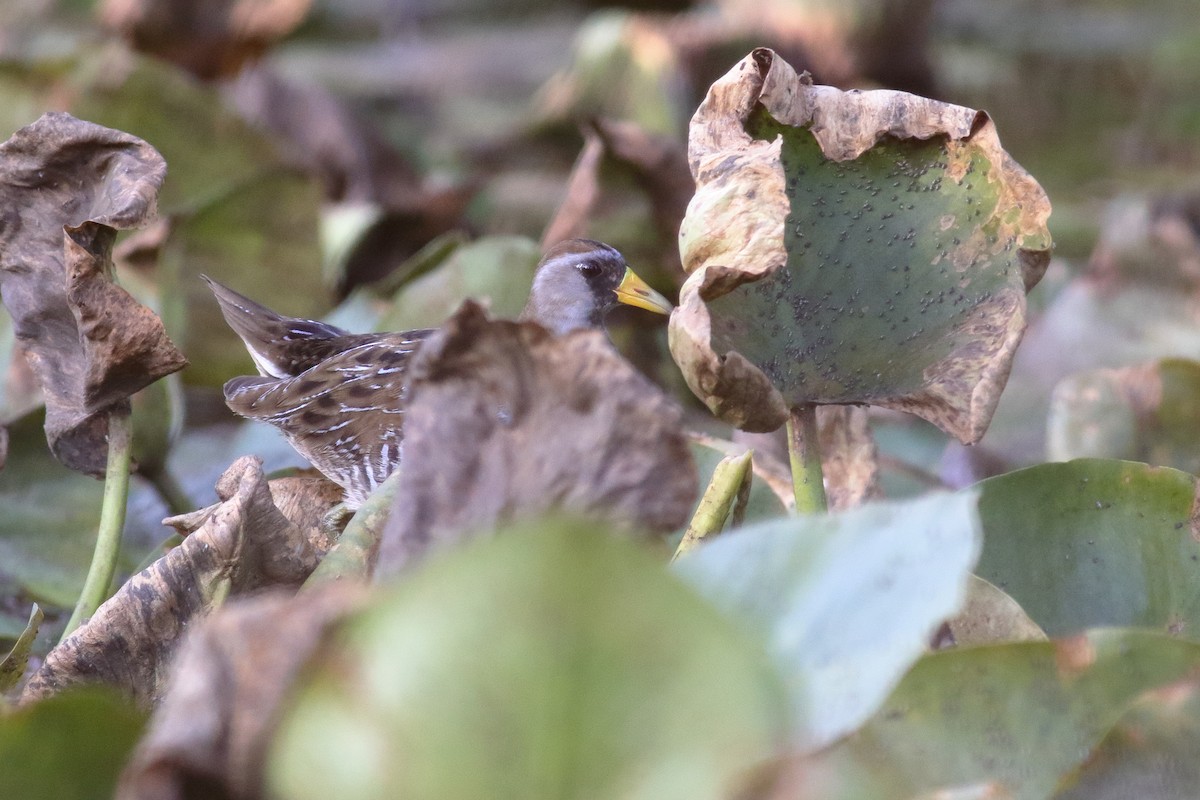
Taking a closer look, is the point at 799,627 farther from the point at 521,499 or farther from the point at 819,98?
the point at 819,98

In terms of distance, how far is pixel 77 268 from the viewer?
642 millimetres

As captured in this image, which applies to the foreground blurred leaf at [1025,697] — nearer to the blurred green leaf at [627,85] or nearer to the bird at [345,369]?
the bird at [345,369]

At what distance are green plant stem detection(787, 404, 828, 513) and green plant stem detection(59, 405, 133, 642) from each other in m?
0.32

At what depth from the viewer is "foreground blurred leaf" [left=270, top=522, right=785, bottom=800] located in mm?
361

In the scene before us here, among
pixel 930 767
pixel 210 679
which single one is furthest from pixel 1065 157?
pixel 210 679

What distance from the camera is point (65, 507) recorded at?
96cm

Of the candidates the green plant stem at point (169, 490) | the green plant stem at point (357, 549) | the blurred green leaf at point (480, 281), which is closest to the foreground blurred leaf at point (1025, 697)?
the green plant stem at point (357, 549)

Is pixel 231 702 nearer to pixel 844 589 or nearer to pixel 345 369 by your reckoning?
pixel 844 589

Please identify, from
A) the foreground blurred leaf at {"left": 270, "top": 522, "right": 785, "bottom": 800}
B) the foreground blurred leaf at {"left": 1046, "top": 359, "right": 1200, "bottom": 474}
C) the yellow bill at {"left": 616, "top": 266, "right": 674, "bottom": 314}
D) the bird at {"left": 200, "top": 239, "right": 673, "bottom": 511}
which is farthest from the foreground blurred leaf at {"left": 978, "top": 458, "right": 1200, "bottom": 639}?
the yellow bill at {"left": 616, "top": 266, "right": 674, "bottom": 314}

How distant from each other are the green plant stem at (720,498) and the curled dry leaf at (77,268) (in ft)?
0.84

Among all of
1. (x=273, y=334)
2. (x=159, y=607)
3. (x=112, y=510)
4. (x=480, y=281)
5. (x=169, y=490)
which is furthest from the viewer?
(x=273, y=334)

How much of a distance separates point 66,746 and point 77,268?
26 cm

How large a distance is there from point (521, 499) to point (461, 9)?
2.55 meters

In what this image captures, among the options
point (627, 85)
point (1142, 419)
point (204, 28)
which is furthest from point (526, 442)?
point (204, 28)
